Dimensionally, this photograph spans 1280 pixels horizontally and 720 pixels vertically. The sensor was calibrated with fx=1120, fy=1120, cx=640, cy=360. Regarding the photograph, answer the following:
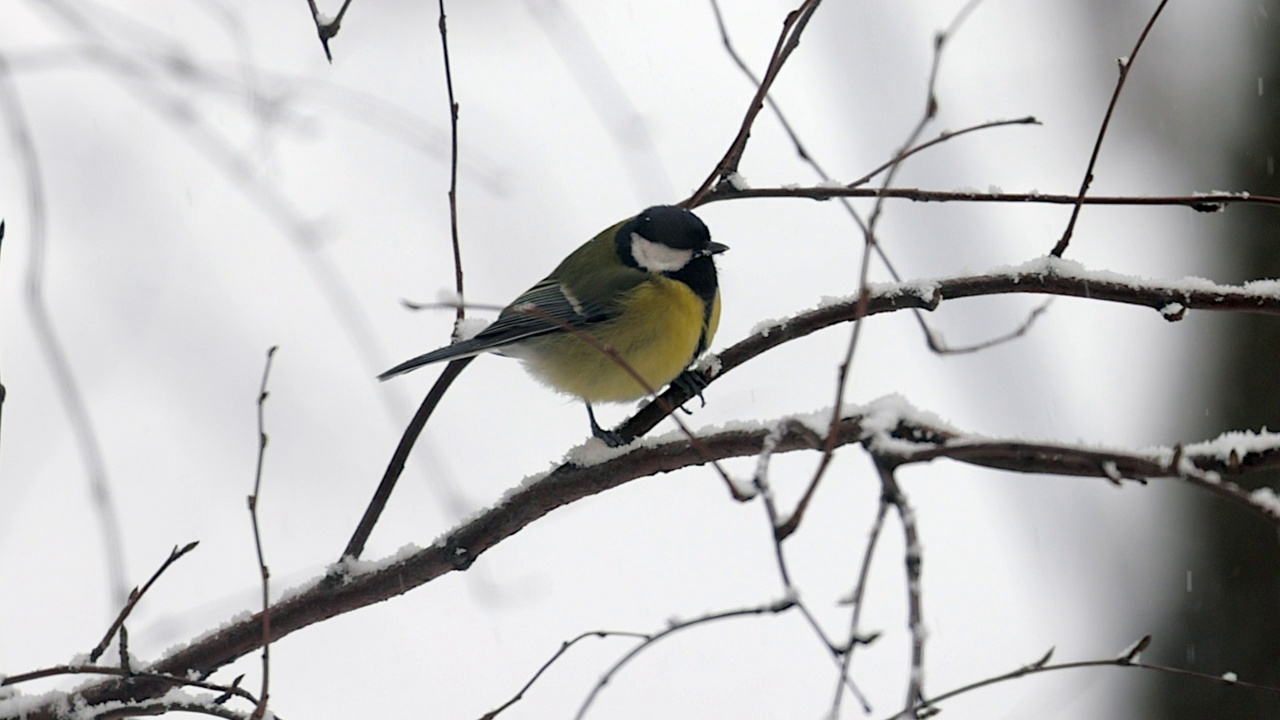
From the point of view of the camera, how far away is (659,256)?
295 centimetres

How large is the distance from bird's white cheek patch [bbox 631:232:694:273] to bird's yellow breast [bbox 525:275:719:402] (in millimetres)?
50

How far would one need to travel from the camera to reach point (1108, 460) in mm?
1163

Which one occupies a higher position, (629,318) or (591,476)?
(629,318)

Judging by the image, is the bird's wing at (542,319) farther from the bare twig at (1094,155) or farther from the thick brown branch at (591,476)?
the bare twig at (1094,155)

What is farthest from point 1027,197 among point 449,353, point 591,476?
point 449,353

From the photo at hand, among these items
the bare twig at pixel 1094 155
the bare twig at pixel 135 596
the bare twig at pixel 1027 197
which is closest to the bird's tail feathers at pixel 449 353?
the bare twig at pixel 1027 197

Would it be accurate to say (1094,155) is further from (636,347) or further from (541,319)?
(541,319)

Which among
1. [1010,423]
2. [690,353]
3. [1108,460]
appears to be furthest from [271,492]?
[1108,460]

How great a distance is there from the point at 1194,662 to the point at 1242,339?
123 cm

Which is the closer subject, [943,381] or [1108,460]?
[1108,460]

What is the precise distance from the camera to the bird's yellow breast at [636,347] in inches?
106

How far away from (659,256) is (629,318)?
22cm

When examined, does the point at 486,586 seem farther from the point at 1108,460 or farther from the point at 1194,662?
the point at 1194,662

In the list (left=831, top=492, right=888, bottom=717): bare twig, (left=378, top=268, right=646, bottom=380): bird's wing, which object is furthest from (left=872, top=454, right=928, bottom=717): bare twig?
(left=378, top=268, right=646, bottom=380): bird's wing
